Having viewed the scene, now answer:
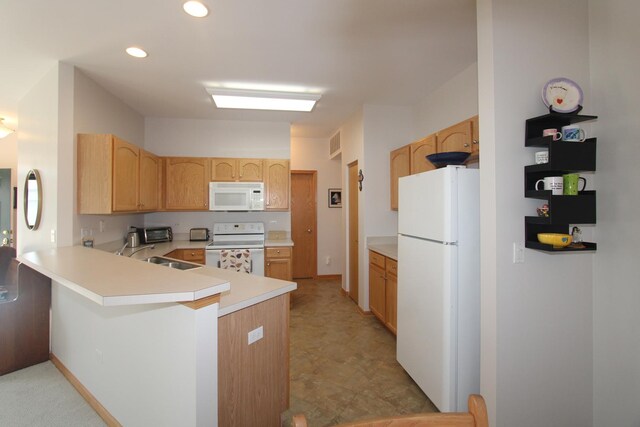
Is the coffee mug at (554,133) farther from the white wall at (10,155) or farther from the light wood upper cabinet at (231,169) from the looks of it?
the white wall at (10,155)

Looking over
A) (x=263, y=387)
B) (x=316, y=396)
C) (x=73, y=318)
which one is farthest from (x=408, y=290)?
(x=73, y=318)

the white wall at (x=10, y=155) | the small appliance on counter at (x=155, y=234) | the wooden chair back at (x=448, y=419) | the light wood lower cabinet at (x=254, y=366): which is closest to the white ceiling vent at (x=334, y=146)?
the small appliance on counter at (x=155, y=234)

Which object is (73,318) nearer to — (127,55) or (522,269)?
(127,55)

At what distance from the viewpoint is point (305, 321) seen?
3.53 metres

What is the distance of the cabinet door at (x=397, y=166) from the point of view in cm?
333

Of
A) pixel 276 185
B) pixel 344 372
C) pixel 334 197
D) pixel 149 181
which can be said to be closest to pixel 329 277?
pixel 334 197

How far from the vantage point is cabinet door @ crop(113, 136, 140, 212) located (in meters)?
2.78

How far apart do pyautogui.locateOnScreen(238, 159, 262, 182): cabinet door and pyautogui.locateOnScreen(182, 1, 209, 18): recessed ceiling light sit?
2308mm

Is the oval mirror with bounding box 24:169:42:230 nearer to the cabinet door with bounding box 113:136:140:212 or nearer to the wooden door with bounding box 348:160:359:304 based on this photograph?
the cabinet door with bounding box 113:136:140:212

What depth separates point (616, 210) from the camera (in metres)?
1.50

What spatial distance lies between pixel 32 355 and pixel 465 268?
359cm

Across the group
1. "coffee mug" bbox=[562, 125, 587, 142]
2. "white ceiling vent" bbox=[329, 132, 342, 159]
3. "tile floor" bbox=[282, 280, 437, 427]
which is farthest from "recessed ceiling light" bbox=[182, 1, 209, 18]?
"white ceiling vent" bbox=[329, 132, 342, 159]

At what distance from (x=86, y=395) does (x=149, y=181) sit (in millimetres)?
2349

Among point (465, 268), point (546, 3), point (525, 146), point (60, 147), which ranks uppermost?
point (546, 3)
